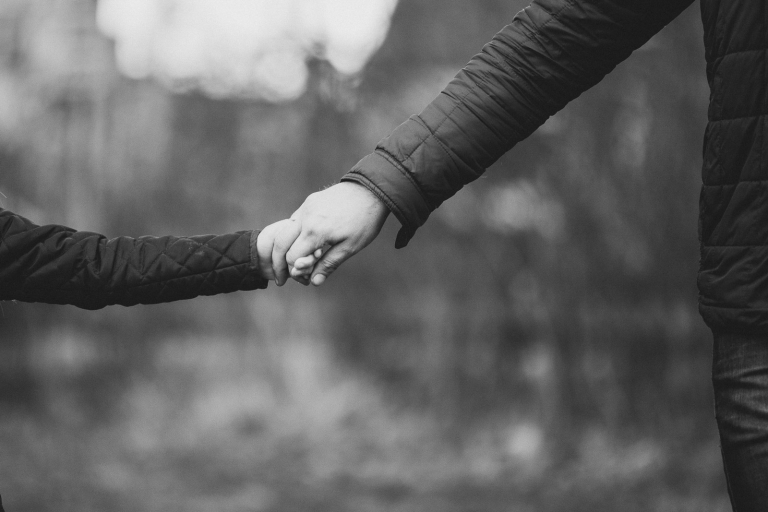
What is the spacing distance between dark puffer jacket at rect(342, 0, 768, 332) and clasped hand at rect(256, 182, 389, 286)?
0.15ft

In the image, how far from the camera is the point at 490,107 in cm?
135

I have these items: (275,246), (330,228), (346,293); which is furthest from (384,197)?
(346,293)

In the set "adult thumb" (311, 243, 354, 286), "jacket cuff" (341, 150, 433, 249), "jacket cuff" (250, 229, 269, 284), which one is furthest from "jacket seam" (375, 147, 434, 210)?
"jacket cuff" (250, 229, 269, 284)

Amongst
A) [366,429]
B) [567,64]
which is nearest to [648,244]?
[366,429]

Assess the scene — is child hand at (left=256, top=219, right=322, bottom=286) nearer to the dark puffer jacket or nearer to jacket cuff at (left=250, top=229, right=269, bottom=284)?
jacket cuff at (left=250, top=229, right=269, bottom=284)

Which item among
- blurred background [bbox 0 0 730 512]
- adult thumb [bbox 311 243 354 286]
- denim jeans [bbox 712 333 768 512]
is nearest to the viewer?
denim jeans [bbox 712 333 768 512]

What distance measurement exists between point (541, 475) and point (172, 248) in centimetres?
190

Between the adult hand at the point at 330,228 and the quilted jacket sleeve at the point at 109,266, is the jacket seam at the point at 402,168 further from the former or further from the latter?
the quilted jacket sleeve at the point at 109,266

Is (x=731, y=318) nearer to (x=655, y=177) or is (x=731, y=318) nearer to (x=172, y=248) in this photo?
(x=172, y=248)

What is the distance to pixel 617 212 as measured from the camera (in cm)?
311

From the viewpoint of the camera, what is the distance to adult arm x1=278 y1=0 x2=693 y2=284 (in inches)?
52.0

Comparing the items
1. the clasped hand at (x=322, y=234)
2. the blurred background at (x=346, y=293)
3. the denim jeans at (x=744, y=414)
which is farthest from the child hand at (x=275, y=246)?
the blurred background at (x=346, y=293)

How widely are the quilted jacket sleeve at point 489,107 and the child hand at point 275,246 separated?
0.67 feet

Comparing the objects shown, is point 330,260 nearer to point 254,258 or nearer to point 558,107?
point 254,258
